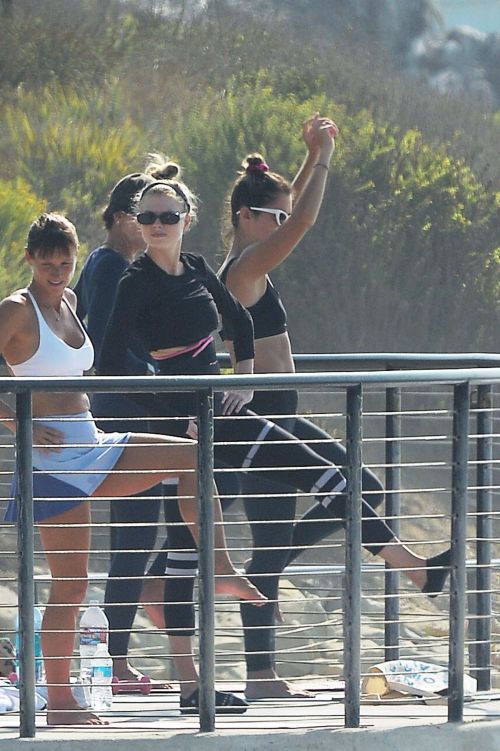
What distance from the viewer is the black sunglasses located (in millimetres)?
Answer: 5090

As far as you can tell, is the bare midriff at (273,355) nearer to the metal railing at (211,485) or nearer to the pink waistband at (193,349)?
the pink waistband at (193,349)

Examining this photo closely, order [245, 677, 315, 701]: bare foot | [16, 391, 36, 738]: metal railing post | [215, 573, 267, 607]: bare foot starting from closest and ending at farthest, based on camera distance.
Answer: [16, 391, 36, 738]: metal railing post < [215, 573, 267, 607]: bare foot < [245, 677, 315, 701]: bare foot

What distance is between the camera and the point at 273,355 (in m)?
5.75

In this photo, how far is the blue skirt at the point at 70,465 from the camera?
477cm

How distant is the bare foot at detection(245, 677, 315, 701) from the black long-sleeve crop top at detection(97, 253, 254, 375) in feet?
4.00

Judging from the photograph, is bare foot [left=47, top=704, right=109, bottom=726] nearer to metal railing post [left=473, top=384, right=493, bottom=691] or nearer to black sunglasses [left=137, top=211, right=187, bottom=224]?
→ metal railing post [left=473, top=384, right=493, bottom=691]

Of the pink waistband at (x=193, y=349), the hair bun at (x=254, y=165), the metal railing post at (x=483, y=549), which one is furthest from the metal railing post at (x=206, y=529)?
the hair bun at (x=254, y=165)

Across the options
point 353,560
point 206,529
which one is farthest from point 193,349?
point 353,560

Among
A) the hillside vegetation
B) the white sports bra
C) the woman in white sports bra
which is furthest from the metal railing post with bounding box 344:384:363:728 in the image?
the hillside vegetation

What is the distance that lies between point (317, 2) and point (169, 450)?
3480cm

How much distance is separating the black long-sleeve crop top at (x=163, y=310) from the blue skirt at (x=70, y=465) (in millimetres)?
266

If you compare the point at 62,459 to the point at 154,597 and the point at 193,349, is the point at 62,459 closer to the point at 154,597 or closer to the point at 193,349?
the point at 193,349

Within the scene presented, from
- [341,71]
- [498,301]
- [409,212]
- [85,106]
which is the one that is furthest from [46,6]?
[498,301]

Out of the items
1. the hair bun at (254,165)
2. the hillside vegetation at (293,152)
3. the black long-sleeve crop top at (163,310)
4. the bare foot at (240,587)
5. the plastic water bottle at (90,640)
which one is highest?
the hillside vegetation at (293,152)
